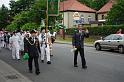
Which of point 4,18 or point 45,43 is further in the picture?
point 4,18

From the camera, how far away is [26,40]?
13562mm

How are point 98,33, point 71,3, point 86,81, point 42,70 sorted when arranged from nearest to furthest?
point 86,81
point 42,70
point 98,33
point 71,3

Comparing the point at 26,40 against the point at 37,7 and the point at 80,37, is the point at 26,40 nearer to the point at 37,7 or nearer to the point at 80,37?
the point at 80,37

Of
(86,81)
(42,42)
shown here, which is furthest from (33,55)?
(42,42)

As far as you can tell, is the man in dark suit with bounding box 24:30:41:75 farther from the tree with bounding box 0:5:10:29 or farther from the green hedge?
the tree with bounding box 0:5:10:29

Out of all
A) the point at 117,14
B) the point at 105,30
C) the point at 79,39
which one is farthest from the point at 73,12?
the point at 79,39

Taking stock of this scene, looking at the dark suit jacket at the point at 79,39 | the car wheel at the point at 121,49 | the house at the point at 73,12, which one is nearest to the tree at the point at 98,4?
the house at the point at 73,12

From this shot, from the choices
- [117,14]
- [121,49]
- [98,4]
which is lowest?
[121,49]

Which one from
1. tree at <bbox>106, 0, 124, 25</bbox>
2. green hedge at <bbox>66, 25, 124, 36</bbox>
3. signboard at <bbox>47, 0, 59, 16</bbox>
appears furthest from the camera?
tree at <bbox>106, 0, 124, 25</bbox>

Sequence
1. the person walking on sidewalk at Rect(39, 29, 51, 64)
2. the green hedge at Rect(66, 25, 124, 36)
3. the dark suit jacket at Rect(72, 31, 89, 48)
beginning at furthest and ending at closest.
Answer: the green hedge at Rect(66, 25, 124, 36), the person walking on sidewalk at Rect(39, 29, 51, 64), the dark suit jacket at Rect(72, 31, 89, 48)

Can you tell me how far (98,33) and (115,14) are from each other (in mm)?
7839

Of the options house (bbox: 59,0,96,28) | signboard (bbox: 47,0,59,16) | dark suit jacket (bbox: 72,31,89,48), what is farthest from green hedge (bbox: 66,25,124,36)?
house (bbox: 59,0,96,28)

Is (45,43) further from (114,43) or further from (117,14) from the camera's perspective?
(117,14)

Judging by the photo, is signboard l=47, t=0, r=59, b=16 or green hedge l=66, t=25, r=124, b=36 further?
green hedge l=66, t=25, r=124, b=36
